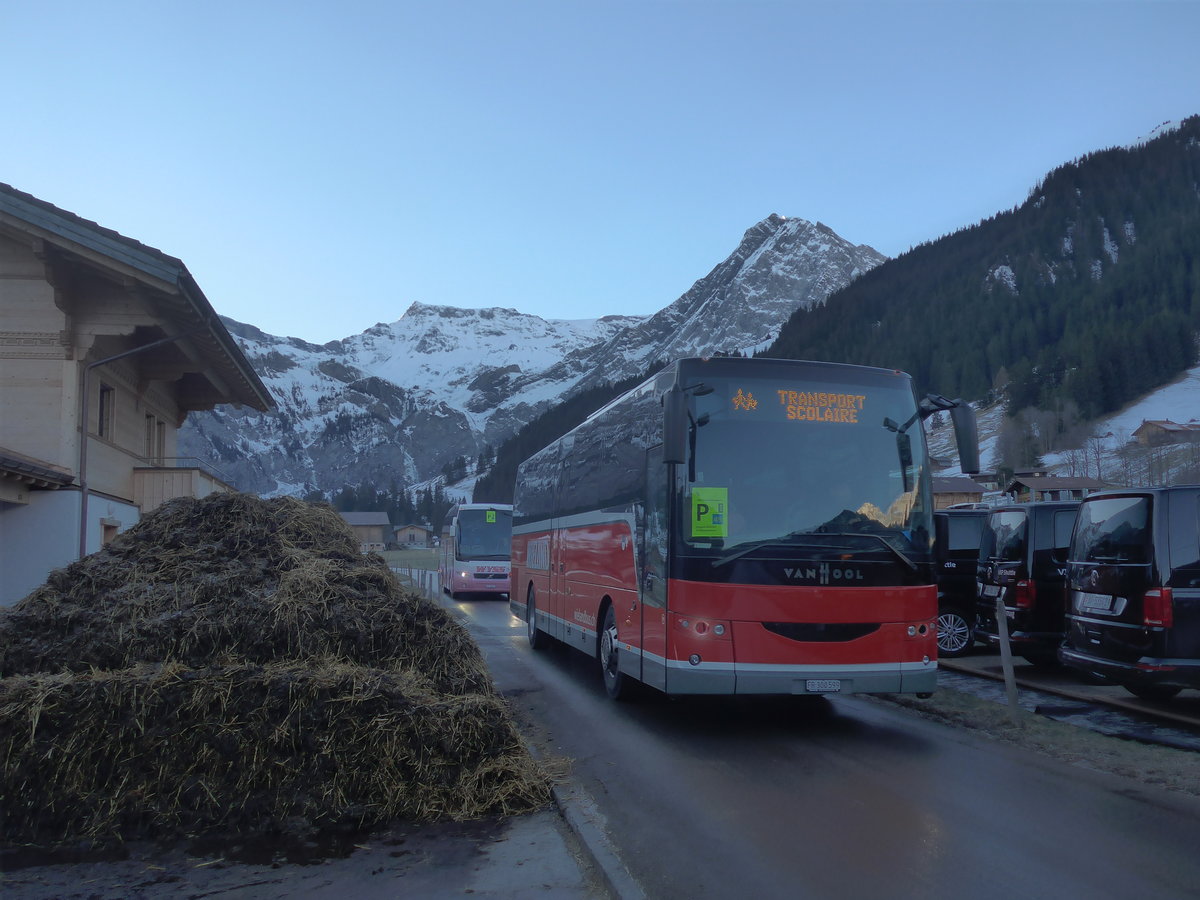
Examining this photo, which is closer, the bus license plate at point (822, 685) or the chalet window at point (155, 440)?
the bus license plate at point (822, 685)

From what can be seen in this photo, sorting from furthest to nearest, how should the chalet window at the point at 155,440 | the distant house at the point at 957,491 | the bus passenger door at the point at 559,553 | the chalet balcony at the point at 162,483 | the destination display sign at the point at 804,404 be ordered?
the distant house at the point at 957,491, the chalet window at the point at 155,440, the chalet balcony at the point at 162,483, the bus passenger door at the point at 559,553, the destination display sign at the point at 804,404

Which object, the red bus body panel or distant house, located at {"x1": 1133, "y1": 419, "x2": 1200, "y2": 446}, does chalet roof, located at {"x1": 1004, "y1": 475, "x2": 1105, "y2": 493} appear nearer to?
distant house, located at {"x1": 1133, "y1": 419, "x2": 1200, "y2": 446}

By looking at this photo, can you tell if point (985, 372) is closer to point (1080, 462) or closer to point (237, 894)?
point (1080, 462)

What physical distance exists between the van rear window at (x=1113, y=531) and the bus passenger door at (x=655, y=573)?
4.12m

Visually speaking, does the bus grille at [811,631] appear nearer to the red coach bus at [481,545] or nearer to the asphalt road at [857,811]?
the asphalt road at [857,811]

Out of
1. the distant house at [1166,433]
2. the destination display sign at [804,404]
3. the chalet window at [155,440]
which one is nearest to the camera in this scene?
the destination display sign at [804,404]

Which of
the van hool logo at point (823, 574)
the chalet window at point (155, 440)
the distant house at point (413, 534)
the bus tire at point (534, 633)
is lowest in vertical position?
the distant house at point (413, 534)

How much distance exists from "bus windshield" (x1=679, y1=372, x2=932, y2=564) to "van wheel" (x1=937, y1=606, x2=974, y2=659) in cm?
551

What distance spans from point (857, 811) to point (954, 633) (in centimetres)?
819

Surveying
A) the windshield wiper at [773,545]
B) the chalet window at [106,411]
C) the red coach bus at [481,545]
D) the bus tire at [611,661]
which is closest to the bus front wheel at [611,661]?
the bus tire at [611,661]

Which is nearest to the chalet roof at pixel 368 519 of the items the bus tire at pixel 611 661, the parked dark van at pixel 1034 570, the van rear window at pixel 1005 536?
the van rear window at pixel 1005 536

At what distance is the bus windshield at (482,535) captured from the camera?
96.5 ft

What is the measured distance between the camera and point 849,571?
8.05 meters

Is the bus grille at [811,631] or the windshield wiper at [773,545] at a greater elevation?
the windshield wiper at [773,545]
